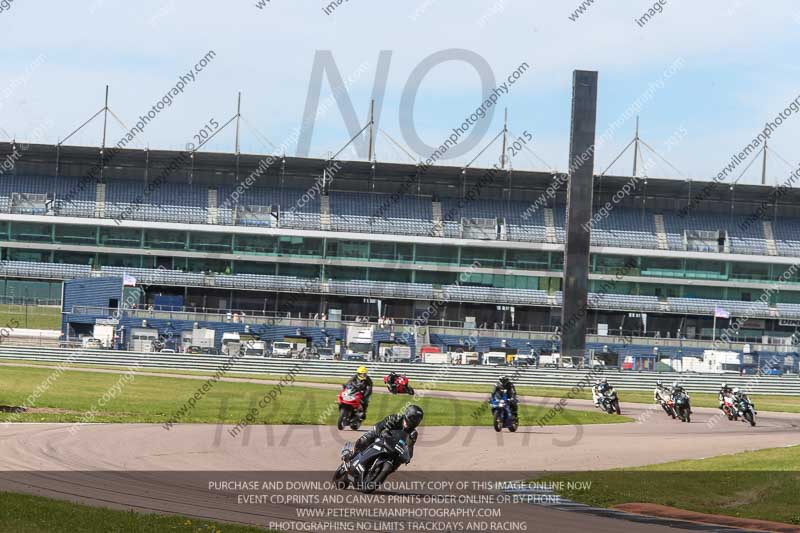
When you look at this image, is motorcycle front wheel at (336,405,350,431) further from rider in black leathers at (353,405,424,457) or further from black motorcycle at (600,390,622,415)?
black motorcycle at (600,390,622,415)

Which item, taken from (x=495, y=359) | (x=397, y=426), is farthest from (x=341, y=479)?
(x=495, y=359)

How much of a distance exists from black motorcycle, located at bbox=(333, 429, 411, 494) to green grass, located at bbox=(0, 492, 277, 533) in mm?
4035

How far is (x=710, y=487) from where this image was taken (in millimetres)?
20078

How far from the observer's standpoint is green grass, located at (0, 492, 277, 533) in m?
12.6

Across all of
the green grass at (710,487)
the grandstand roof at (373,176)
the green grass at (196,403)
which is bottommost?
the green grass at (196,403)

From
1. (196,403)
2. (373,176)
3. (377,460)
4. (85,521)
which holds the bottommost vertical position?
(196,403)

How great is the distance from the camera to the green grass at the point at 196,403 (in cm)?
3016

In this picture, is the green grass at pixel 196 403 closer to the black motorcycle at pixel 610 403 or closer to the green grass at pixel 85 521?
the black motorcycle at pixel 610 403

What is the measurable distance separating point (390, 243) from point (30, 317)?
2749 cm

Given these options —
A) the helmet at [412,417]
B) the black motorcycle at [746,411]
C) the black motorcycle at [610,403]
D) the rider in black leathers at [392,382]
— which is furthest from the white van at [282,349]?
the helmet at [412,417]

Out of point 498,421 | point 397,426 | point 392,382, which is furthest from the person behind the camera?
point 392,382

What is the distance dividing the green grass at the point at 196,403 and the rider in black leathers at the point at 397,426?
39.8 ft

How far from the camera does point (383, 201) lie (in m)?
90.5

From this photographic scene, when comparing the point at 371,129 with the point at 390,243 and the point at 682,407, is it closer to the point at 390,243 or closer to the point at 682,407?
the point at 390,243
